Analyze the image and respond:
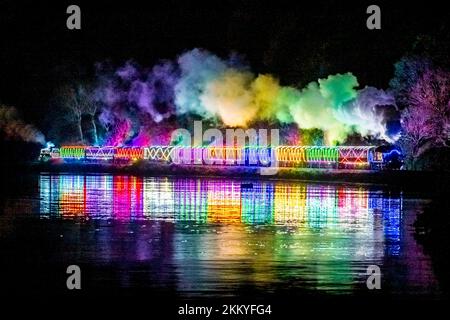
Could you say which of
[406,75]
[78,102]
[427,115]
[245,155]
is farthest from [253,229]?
[78,102]

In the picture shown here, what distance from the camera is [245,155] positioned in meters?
52.2

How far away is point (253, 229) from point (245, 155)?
29.1 metres

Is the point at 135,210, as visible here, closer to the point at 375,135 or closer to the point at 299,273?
the point at 299,273

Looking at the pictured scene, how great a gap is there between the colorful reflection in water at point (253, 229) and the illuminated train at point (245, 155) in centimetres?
607

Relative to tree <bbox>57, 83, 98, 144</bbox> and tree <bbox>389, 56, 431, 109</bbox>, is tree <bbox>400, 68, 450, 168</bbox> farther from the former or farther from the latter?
tree <bbox>57, 83, 98, 144</bbox>

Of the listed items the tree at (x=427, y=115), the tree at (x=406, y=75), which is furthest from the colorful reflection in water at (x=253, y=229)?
the tree at (x=406, y=75)

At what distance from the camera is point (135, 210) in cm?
2825

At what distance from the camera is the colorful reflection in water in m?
16.3

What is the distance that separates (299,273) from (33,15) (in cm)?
5252

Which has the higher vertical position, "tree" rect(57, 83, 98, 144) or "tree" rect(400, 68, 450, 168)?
"tree" rect(57, 83, 98, 144)

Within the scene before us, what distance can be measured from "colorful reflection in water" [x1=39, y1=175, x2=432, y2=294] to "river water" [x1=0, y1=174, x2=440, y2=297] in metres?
0.03

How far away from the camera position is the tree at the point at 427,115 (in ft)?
142

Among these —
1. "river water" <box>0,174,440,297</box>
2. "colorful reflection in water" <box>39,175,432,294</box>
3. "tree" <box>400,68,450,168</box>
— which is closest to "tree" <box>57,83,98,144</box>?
"colorful reflection in water" <box>39,175,432,294</box>

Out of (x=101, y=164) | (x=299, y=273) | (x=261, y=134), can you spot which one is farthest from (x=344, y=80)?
(x=299, y=273)
